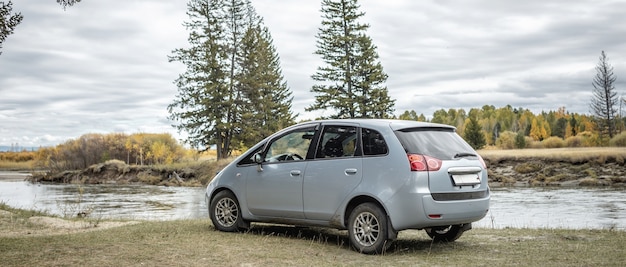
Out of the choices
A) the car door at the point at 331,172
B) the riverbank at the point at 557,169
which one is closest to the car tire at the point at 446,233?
the car door at the point at 331,172

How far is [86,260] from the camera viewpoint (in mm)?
7027

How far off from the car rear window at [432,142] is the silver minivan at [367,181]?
14mm

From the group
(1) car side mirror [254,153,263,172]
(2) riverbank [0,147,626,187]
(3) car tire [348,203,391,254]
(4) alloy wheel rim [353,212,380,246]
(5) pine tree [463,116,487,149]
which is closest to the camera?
(3) car tire [348,203,391,254]

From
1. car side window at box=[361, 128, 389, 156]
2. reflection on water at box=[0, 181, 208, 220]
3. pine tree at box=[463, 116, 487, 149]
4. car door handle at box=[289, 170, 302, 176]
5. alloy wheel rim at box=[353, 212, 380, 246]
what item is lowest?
reflection on water at box=[0, 181, 208, 220]

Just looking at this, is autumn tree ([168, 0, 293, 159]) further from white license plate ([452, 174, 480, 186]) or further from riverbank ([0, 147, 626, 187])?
white license plate ([452, 174, 480, 186])

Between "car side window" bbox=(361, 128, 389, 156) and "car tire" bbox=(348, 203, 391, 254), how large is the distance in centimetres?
71

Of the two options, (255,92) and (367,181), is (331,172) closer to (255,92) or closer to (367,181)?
(367,181)

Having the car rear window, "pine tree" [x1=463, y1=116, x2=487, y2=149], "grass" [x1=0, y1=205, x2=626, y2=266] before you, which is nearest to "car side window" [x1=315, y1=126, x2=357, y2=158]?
the car rear window

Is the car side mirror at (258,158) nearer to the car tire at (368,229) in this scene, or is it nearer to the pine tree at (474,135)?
the car tire at (368,229)

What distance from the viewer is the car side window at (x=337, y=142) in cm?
843

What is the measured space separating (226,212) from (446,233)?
140 inches

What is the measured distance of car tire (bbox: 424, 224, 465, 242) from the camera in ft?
29.6

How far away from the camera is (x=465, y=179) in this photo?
26.1 feet

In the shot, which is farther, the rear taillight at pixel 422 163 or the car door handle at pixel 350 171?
the car door handle at pixel 350 171
